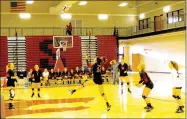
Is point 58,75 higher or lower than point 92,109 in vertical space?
higher

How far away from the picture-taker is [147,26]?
29.8 meters

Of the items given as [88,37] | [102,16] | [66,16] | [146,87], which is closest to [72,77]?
[88,37]

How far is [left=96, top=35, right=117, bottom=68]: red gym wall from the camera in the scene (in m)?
25.9

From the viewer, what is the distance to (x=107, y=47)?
2594 centimetres

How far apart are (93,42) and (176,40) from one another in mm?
6968

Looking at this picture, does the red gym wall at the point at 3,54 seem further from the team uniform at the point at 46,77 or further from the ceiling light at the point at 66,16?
the ceiling light at the point at 66,16

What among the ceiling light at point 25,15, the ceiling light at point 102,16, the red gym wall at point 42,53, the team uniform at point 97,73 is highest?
the ceiling light at point 102,16

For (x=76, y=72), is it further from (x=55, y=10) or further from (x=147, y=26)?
(x=147, y=26)

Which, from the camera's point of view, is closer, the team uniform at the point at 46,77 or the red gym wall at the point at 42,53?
the team uniform at the point at 46,77

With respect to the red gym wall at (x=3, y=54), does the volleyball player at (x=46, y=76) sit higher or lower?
lower

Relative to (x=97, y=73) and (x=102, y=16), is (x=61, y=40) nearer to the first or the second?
(x=102, y=16)

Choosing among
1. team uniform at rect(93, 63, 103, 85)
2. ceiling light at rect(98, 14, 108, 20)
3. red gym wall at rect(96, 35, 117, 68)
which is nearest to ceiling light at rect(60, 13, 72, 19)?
ceiling light at rect(98, 14, 108, 20)

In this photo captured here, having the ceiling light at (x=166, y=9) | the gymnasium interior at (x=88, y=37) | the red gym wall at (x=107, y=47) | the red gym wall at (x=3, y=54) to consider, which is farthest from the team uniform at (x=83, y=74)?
the ceiling light at (x=166, y=9)

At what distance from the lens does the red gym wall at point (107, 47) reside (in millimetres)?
25891
